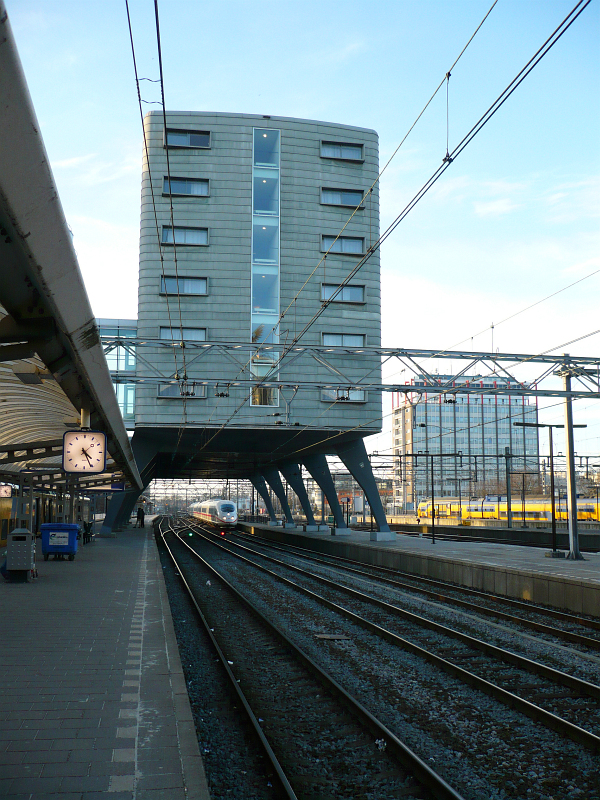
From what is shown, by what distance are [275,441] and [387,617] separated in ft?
84.5

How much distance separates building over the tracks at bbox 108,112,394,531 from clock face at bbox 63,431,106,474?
20302 millimetres

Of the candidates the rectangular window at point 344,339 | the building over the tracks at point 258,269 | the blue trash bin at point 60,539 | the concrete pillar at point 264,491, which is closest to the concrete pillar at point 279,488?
the concrete pillar at point 264,491

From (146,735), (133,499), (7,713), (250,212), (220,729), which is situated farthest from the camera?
(133,499)

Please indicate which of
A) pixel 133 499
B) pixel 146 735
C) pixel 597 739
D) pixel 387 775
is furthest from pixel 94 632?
pixel 133 499

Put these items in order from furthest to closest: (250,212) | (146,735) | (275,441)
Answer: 1. (275,441)
2. (250,212)
3. (146,735)

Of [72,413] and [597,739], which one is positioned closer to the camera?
[597,739]

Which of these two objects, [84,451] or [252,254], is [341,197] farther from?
[84,451]

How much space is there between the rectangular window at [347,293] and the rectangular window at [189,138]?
9584 millimetres

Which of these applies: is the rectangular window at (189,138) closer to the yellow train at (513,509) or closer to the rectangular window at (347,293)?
the rectangular window at (347,293)

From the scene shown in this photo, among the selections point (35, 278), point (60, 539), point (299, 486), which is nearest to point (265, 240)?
point (60, 539)

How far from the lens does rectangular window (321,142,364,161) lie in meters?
35.9

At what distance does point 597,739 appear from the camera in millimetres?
6406

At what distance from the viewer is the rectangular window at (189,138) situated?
1362 inches

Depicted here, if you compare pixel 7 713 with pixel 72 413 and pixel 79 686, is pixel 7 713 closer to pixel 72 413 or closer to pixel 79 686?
pixel 79 686
